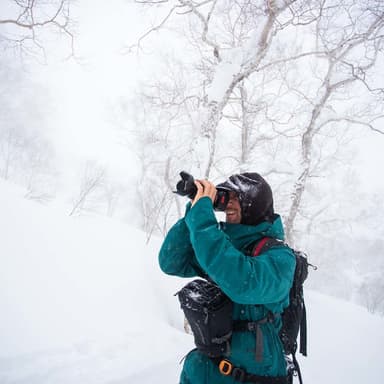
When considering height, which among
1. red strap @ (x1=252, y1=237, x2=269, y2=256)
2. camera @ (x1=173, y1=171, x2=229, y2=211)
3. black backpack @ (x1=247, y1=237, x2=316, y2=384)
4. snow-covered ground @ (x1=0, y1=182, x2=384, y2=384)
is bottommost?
snow-covered ground @ (x1=0, y1=182, x2=384, y2=384)

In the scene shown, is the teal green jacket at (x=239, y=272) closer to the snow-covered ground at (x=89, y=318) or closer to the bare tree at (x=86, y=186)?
the snow-covered ground at (x=89, y=318)

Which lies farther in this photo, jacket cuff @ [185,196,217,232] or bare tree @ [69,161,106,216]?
bare tree @ [69,161,106,216]

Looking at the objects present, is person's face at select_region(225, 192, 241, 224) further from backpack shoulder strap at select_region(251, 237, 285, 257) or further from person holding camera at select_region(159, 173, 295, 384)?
backpack shoulder strap at select_region(251, 237, 285, 257)

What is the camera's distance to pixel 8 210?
213 inches

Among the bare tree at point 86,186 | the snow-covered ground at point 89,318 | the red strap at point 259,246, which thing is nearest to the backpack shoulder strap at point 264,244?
the red strap at point 259,246

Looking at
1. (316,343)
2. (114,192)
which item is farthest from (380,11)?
(114,192)

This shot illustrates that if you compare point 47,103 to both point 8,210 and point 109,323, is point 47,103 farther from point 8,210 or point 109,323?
point 109,323

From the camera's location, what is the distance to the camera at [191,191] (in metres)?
1.12

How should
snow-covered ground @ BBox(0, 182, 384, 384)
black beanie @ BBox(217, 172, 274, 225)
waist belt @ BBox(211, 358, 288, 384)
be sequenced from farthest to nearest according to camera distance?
snow-covered ground @ BBox(0, 182, 384, 384), black beanie @ BBox(217, 172, 274, 225), waist belt @ BBox(211, 358, 288, 384)

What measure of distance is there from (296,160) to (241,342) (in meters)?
7.25


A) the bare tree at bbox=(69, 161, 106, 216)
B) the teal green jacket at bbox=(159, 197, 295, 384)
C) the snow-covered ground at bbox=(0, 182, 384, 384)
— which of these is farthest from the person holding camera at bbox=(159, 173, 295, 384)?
the bare tree at bbox=(69, 161, 106, 216)

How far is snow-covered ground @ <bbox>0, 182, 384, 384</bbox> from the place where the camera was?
2.66 meters

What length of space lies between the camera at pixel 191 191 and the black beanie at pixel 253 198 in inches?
2.0

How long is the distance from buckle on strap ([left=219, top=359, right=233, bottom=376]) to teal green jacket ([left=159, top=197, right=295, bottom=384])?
0.11 feet
